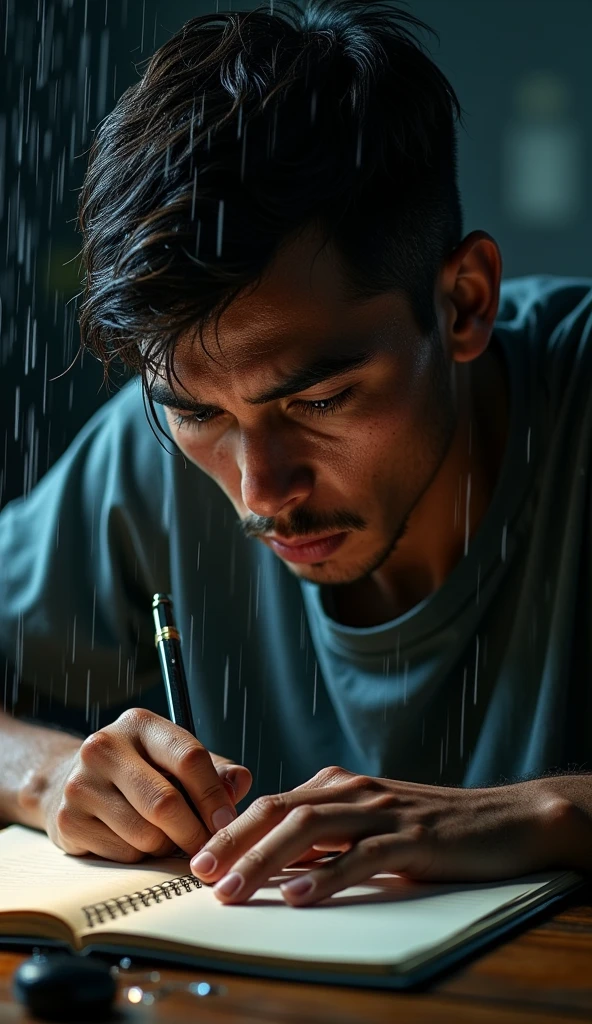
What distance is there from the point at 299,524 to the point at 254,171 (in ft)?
1.24

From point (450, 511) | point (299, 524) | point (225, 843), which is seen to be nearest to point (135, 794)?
point (225, 843)

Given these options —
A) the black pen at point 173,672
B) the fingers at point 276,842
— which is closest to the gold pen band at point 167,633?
the black pen at point 173,672

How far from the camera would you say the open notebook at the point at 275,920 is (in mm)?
682

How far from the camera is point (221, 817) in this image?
3.22 ft

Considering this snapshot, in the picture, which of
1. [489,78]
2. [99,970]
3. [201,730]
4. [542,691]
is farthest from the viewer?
[489,78]

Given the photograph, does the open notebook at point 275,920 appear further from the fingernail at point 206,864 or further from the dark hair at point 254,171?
the dark hair at point 254,171

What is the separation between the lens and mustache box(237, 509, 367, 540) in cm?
123

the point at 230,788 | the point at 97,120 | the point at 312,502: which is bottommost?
the point at 230,788

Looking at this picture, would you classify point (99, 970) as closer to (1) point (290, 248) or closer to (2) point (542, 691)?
(1) point (290, 248)

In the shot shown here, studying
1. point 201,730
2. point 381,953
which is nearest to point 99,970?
point 381,953

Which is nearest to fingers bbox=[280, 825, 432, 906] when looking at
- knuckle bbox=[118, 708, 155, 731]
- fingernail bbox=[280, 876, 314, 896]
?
fingernail bbox=[280, 876, 314, 896]

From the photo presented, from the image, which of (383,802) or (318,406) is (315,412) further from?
(383,802)

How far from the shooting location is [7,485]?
7.35ft

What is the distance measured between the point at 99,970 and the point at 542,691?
0.84m
